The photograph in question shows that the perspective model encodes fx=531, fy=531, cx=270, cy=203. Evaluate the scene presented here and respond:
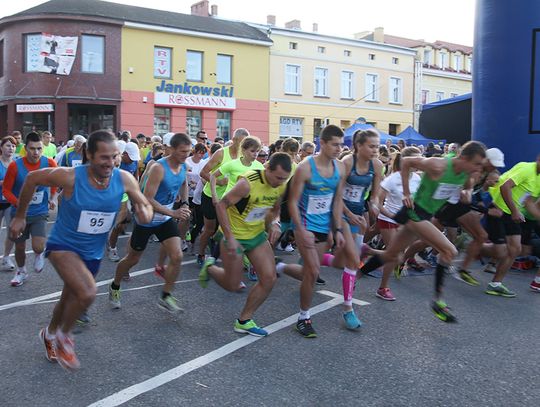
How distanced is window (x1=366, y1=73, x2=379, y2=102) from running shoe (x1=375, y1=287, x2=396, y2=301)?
29263 mm

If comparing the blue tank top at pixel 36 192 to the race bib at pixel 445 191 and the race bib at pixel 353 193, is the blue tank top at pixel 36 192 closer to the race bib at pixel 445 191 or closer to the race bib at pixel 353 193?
the race bib at pixel 353 193

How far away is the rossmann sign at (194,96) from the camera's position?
26.9m

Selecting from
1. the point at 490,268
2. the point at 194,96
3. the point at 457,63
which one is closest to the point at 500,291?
the point at 490,268

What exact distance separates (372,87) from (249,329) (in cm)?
3143

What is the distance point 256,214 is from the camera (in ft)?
15.7

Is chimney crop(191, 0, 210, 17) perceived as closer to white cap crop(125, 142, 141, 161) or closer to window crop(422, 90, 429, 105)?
window crop(422, 90, 429, 105)

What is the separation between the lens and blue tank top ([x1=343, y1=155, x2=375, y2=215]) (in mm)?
5555

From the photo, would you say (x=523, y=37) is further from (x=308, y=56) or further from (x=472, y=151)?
(x=308, y=56)

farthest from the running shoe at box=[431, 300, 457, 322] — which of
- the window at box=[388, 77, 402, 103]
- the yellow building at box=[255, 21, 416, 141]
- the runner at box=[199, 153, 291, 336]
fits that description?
the window at box=[388, 77, 402, 103]

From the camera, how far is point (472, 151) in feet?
16.4

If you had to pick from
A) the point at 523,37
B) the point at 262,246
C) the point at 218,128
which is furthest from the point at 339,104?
the point at 262,246

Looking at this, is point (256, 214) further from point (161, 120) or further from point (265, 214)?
point (161, 120)

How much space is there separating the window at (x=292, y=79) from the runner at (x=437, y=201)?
26.0 meters

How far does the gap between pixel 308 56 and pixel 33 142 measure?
26.7 meters
